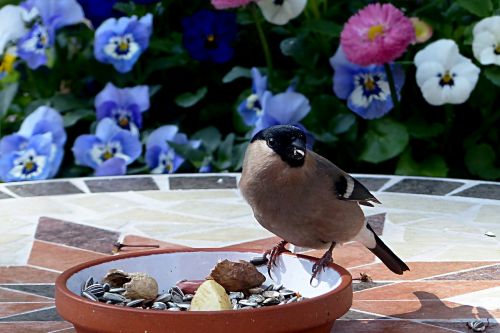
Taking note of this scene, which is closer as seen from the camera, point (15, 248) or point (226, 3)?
point (15, 248)

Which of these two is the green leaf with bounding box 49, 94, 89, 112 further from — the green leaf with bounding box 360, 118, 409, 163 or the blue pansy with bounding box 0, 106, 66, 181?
the green leaf with bounding box 360, 118, 409, 163

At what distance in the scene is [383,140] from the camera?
158 inches

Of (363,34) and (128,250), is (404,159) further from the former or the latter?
(128,250)

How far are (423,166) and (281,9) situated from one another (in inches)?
31.9

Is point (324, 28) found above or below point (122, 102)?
above

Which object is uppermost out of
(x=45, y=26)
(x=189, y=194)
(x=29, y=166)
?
(x=45, y=26)

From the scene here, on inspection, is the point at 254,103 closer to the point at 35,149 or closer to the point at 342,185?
the point at 35,149

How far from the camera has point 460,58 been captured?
3.98m

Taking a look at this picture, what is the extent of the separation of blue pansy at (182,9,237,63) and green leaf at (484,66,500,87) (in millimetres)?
1082

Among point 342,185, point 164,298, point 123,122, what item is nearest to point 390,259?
point 342,185

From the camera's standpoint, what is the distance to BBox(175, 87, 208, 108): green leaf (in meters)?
4.32

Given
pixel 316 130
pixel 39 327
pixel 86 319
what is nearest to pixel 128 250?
pixel 39 327

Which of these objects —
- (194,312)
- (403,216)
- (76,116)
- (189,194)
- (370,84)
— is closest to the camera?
(194,312)

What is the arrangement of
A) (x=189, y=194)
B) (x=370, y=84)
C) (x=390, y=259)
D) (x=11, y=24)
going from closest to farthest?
(x=390, y=259) → (x=189, y=194) → (x=370, y=84) → (x=11, y=24)
